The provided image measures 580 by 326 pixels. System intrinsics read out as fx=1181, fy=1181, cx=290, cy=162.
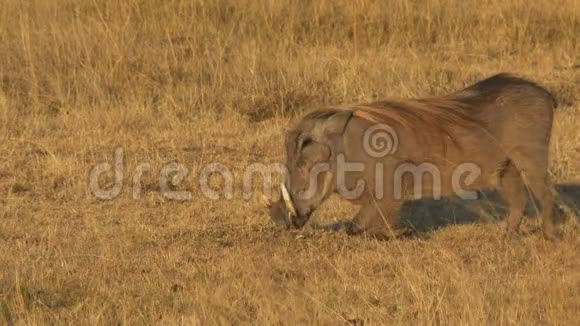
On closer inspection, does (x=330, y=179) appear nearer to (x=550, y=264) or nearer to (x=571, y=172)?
(x=550, y=264)

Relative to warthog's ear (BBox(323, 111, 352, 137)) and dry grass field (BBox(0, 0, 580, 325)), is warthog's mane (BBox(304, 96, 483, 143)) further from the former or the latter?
dry grass field (BBox(0, 0, 580, 325))

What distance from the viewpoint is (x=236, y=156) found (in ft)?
20.4

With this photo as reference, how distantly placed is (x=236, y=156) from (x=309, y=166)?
4.80 ft

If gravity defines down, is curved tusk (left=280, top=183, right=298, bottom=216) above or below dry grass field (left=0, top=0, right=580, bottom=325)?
above

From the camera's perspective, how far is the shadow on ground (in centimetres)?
519

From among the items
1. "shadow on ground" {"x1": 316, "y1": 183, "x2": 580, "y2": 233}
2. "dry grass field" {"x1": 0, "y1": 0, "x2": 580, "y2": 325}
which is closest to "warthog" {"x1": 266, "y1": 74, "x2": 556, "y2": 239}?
"dry grass field" {"x1": 0, "y1": 0, "x2": 580, "y2": 325}

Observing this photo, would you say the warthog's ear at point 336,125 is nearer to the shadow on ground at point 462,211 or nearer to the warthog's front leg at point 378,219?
the warthog's front leg at point 378,219

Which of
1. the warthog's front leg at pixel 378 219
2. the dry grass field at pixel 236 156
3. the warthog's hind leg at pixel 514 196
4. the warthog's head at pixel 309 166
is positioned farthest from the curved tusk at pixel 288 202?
the warthog's hind leg at pixel 514 196

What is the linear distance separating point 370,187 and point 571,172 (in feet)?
5.33

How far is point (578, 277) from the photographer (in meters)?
4.24

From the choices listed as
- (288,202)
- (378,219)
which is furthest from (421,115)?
(288,202)

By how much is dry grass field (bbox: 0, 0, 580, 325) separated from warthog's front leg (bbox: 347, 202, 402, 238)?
56 mm

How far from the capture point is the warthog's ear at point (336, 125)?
188 inches

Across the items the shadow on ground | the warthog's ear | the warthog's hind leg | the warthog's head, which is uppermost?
the warthog's ear
